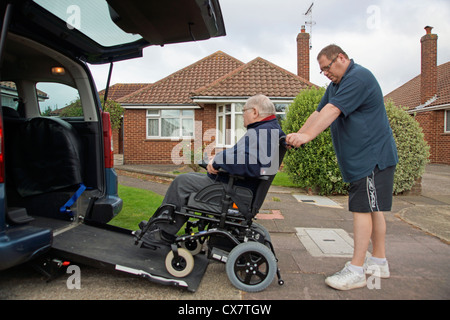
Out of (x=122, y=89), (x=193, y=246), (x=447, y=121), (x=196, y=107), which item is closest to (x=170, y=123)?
(x=196, y=107)

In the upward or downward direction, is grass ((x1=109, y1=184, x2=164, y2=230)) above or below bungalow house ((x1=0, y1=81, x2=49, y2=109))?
below

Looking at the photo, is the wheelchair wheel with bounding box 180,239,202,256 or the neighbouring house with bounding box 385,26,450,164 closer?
the wheelchair wheel with bounding box 180,239,202,256

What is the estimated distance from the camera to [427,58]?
1898 cm

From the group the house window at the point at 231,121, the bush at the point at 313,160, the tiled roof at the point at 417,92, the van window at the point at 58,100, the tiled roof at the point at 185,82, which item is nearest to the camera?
the van window at the point at 58,100

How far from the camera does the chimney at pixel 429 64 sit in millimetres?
18938

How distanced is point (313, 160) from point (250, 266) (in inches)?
208

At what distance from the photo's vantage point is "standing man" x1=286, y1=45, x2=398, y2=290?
2.78m

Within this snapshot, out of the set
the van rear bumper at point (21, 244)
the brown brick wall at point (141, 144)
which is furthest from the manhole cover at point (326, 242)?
the brown brick wall at point (141, 144)

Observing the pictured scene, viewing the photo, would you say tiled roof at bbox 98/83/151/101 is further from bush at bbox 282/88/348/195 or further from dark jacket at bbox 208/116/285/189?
dark jacket at bbox 208/116/285/189

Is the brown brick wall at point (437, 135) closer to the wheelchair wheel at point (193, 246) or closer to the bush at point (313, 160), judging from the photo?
the bush at point (313, 160)

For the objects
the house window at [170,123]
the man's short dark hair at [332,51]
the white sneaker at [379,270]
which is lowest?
the white sneaker at [379,270]

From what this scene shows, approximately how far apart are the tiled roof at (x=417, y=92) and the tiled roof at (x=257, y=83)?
19.1 ft

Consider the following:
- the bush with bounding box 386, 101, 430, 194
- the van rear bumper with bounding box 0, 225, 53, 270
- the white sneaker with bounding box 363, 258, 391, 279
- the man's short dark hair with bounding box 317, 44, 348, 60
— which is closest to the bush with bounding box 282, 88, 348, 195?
the bush with bounding box 386, 101, 430, 194
